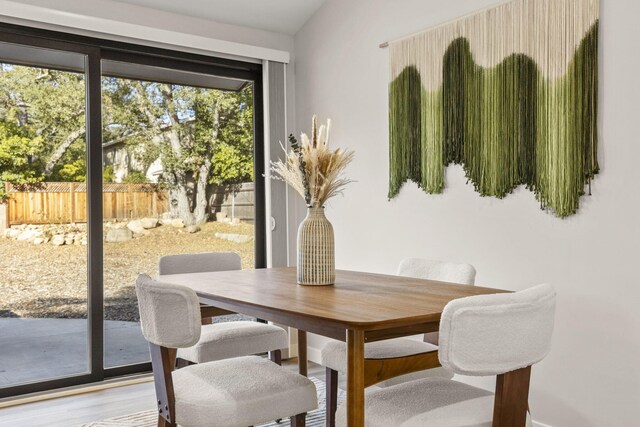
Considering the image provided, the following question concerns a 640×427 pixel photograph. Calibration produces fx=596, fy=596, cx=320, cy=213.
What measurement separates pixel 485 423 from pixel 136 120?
9.98 ft

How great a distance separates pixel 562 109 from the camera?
8.16ft

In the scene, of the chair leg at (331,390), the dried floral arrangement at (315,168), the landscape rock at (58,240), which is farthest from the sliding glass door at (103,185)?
the dried floral arrangement at (315,168)

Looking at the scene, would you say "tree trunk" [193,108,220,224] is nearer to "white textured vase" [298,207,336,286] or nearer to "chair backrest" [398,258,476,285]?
"chair backrest" [398,258,476,285]

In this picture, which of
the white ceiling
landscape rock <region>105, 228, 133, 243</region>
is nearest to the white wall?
the white ceiling

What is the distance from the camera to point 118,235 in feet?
12.5

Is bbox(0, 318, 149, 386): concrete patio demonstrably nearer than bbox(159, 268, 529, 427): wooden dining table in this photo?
No

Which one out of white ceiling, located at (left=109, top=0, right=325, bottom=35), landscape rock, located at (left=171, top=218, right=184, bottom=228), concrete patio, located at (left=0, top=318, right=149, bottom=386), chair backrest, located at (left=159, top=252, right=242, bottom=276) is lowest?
concrete patio, located at (left=0, top=318, right=149, bottom=386)

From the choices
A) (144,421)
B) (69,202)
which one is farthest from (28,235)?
(144,421)

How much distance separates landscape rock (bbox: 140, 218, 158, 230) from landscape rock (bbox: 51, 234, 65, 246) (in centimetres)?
48

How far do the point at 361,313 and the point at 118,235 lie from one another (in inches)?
104

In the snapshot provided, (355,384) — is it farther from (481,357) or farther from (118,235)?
(118,235)

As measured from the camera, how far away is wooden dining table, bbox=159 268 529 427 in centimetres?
145

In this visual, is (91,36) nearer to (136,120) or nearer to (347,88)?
(136,120)

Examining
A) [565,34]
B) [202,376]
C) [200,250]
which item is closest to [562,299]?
[565,34]
